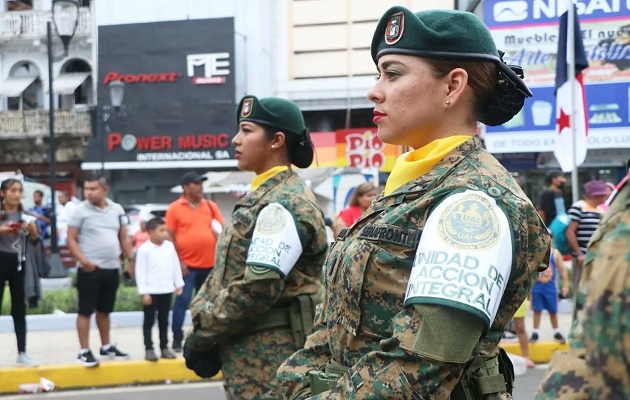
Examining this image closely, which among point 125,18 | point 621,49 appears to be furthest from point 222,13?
point 621,49

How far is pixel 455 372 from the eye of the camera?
1640mm

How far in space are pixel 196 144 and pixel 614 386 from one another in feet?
81.0

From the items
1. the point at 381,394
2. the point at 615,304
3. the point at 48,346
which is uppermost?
the point at 615,304

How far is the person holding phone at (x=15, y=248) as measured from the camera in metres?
7.02

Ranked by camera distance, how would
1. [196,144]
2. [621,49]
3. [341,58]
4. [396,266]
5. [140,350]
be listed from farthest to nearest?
[196,144], [341,58], [621,49], [140,350], [396,266]

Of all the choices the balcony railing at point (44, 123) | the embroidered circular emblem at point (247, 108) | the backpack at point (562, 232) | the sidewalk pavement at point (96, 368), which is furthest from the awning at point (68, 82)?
the embroidered circular emblem at point (247, 108)

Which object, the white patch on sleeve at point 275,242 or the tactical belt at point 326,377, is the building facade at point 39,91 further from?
the tactical belt at point 326,377

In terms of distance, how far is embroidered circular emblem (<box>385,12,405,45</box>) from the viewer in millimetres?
1893

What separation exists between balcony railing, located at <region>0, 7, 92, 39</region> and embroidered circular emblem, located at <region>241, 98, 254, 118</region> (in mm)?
24505

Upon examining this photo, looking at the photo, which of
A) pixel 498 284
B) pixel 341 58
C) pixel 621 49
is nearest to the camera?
pixel 498 284

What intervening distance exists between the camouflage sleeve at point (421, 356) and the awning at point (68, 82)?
26.2 metres

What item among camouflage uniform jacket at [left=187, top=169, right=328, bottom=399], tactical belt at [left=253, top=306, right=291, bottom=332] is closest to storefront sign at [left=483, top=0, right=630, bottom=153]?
camouflage uniform jacket at [left=187, top=169, right=328, bottom=399]

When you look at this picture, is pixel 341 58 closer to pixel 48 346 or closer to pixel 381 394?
Result: pixel 48 346

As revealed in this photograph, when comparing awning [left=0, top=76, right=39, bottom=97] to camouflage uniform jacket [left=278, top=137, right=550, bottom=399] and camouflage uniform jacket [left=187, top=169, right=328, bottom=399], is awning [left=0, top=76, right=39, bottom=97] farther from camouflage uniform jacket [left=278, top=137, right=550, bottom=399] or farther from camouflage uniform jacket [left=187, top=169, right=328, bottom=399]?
camouflage uniform jacket [left=278, top=137, right=550, bottom=399]
